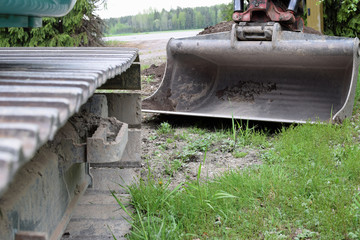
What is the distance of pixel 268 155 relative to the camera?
11.3ft

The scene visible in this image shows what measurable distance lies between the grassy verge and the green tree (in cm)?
667

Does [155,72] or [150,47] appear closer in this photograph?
[155,72]

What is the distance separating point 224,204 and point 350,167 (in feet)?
2.99

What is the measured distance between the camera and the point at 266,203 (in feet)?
8.45

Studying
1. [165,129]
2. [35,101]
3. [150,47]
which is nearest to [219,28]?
[165,129]

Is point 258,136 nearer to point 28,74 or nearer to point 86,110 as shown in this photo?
point 86,110

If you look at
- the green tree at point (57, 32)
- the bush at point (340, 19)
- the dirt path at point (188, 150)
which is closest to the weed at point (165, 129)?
the dirt path at point (188, 150)

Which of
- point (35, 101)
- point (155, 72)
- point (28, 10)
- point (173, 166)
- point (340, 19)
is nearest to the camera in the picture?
point (35, 101)

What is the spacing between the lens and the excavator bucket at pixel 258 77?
4.28m

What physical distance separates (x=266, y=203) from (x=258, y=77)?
2.57 metres

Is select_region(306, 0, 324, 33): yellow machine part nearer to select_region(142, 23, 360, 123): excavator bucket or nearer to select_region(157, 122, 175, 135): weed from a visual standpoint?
select_region(142, 23, 360, 123): excavator bucket

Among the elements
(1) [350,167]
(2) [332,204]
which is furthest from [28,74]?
(1) [350,167]

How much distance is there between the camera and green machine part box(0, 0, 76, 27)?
68.8 inches

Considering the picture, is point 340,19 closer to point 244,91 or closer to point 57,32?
point 244,91
